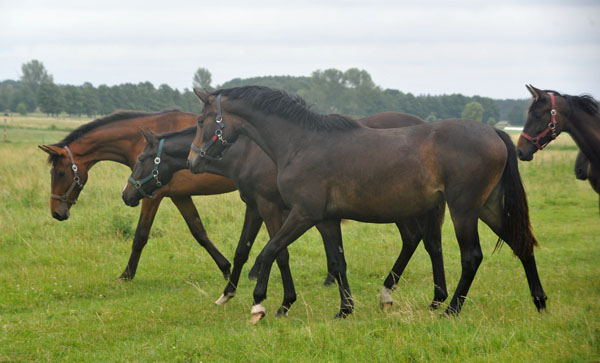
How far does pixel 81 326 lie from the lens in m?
5.71

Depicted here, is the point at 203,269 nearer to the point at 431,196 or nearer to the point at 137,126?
the point at 137,126

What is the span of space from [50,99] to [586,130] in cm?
7728

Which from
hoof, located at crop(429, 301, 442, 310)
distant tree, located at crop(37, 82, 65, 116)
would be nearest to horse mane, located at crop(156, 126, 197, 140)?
hoof, located at crop(429, 301, 442, 310)

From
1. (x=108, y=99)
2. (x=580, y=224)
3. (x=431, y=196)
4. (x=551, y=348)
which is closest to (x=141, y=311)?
(x=431, y=196)

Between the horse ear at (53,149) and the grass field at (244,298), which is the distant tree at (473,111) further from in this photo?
the horse ear at (53,149)

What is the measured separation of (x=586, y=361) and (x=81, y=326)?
4516 mm

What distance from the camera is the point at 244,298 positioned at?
22.9ft

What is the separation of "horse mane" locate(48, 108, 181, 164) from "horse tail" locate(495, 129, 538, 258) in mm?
4934

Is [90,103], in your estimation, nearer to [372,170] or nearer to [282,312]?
[282,312]

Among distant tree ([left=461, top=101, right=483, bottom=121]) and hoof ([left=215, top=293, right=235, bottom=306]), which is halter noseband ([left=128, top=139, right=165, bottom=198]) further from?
distant tree ([left=461, top=101, right=483, bottom=121])

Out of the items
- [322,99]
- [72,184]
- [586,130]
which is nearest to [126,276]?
[72,184]

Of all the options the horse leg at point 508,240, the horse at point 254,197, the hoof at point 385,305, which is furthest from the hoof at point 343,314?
the horse leg at point 508,240

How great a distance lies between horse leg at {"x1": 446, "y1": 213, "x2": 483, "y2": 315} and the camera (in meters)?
5.29

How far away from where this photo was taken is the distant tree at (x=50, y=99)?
244 feet
